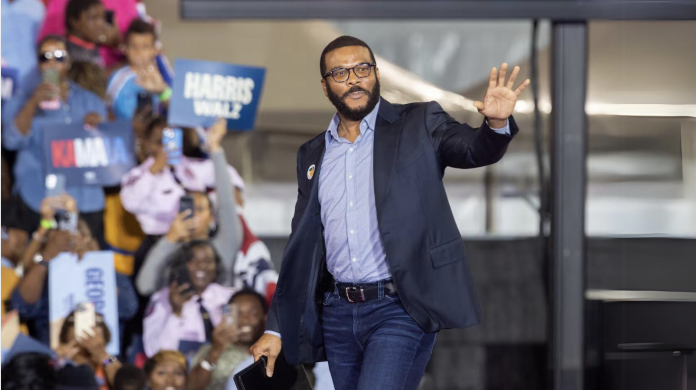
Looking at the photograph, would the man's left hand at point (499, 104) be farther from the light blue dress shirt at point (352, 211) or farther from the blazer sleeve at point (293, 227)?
the blazer sleeve at point (293, 227)

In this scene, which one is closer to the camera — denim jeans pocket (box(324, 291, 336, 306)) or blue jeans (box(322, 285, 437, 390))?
blue jeans (box(322, 285, 437, 390))

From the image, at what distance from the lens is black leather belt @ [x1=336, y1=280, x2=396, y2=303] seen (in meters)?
A: 3.00

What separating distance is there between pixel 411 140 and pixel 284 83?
91.5 inches

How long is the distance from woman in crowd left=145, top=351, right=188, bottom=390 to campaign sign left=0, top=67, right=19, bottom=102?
5.74 ft

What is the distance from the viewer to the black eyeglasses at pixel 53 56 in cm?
522

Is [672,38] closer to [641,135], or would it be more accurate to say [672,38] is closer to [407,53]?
[641,135]

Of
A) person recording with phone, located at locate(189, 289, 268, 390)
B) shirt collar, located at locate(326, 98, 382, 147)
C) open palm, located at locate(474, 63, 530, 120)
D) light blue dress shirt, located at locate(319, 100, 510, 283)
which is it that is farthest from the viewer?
person recording with phone, located at locate(189, 289, 268, 390)

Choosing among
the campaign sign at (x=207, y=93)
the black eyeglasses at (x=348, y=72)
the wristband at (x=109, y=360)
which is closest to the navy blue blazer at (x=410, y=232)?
the black eyeglasses at (x=348, y=72)

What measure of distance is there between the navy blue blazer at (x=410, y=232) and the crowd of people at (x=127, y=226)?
6.55ft

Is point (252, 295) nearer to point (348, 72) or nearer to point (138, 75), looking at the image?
point (138, 75)

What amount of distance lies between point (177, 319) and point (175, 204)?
2.21ft

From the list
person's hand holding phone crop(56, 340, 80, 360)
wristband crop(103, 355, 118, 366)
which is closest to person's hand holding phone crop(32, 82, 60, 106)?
person's hand holding phone crop(56, 340, 80, 360)

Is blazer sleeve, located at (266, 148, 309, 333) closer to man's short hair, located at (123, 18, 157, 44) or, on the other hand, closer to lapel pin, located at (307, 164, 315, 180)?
lapel pin, located at (307, 164, 315, 180)

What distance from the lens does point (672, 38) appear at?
4617 millimetres
